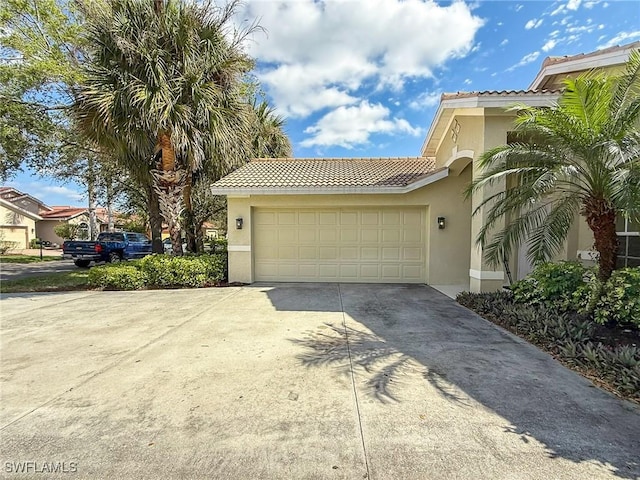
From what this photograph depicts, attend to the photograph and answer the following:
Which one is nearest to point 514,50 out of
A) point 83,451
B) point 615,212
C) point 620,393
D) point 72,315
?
point 615,212

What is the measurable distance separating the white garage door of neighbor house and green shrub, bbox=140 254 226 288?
1654 mm

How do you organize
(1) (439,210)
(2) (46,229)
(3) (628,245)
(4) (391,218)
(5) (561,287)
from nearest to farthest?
(5) (561,287) → (3) (628,245) → (1) (439,210) → (4) (391,218) → (2) (46,229)

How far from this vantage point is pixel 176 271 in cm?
998

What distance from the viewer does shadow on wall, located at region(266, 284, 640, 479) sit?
273cm

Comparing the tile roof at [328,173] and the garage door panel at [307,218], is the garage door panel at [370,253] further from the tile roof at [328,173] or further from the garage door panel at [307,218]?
the tile roof at [328,173]

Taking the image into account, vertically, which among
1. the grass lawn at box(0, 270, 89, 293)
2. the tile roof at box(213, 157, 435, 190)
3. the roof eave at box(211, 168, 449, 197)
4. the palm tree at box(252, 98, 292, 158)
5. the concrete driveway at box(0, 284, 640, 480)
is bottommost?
the concrete driveway at box(0, 284, 640, 480)

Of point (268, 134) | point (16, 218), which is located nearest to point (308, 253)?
point (268, 134)

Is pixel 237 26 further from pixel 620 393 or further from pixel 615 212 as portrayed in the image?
pixel 620 393

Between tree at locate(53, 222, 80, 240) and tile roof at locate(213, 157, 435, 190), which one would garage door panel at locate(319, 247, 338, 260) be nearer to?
tile roof at locate(213, 157, 435, 190)

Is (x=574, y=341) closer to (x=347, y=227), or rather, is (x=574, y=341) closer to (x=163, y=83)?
(x=347, y=227)

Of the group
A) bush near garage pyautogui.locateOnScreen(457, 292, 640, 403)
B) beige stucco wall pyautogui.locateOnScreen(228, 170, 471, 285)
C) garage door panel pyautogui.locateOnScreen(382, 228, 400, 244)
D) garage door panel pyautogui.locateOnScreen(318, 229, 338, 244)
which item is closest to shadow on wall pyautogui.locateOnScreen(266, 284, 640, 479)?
bush near garage pyautogui.locateOnScreen(457, 292, 640, 403)

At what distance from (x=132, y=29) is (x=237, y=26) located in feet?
9.75

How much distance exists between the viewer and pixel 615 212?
503 cm

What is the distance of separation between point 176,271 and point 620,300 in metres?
10.2
